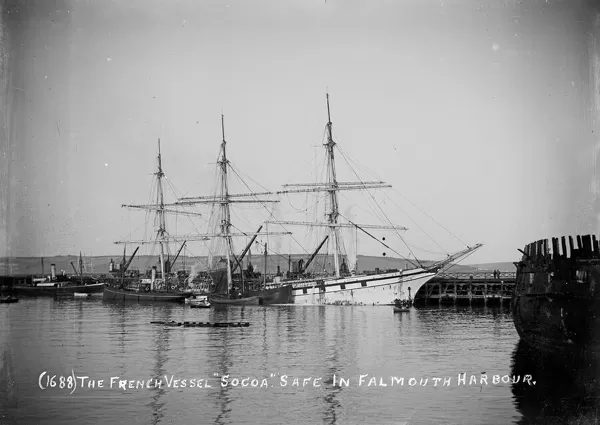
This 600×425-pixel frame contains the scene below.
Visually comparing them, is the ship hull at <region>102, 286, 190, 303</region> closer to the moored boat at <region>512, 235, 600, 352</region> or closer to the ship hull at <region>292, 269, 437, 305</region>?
the ship hull at <region>292, 269, 437, 305</region>

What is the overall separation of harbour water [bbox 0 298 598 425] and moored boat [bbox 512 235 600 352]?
4.63ft

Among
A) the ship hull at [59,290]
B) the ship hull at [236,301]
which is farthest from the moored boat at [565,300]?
the ship hull at [59,290]

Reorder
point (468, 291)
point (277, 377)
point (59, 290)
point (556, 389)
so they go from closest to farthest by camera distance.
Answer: point (556, 389)
point (277, 377)
point (468, 291)
point (59, 290)

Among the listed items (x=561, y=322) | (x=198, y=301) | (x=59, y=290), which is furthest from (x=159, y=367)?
(x=59, y=290)

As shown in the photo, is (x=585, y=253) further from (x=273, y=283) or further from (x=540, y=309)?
(x=273, y=283)

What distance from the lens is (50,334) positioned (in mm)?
52312

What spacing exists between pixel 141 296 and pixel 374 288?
1646 inches

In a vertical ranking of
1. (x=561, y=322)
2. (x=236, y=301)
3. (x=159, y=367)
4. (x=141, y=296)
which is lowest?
(x=159, y=367)

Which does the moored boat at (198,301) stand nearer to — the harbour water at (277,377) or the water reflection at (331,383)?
the harbour water at (277,377)

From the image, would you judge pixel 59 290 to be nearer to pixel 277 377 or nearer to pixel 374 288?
pixel 374 288


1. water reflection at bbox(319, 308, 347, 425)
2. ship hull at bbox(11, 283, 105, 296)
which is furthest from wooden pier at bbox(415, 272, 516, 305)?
ship hull at bbox(11, 283, 105, 296)

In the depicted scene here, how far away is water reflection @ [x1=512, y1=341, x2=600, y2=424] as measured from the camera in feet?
78.2

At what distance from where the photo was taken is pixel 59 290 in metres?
154

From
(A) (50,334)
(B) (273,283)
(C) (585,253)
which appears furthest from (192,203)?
(C) (585,253)
